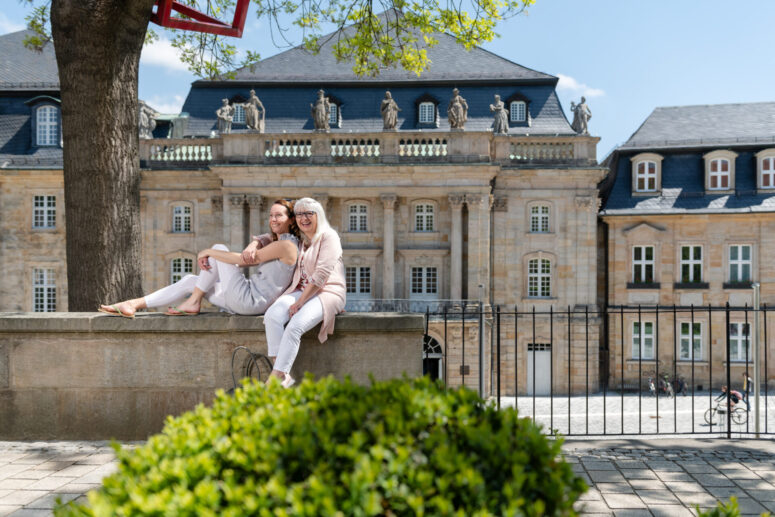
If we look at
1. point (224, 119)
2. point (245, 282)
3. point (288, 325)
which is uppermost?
point (224, 119)

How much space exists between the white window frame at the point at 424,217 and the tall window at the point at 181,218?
11.3 metres

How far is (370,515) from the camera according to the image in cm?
191

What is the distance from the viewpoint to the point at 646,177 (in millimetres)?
30750

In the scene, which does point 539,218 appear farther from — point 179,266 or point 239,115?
point 179,266

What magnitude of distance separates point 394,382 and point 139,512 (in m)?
1.22

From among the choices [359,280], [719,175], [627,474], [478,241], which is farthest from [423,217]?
[627,474]

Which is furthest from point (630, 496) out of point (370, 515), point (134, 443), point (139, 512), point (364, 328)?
point (134, 443)

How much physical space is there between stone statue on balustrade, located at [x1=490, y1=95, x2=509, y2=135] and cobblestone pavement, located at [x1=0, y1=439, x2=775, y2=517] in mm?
24030

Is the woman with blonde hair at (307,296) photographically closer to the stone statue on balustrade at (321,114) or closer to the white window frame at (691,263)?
the stone statue on balustrade at (321,114)

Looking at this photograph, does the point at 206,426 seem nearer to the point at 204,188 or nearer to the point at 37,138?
the point at 204,188

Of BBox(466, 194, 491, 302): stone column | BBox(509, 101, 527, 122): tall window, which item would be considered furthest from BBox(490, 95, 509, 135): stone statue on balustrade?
BBox(466, 194, 491, 302): stone column

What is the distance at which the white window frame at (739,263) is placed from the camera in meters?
29.8

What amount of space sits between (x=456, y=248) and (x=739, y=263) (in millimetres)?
13680

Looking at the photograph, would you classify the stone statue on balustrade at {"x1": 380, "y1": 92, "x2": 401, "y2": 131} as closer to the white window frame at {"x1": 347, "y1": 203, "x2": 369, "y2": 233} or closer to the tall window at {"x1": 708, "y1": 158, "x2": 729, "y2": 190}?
the white window frame at {"x1": 347, "y1": 203, "x2": 369, "y2": 233}
